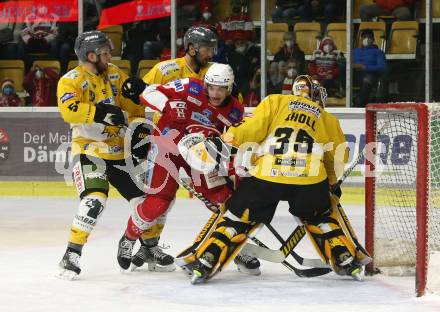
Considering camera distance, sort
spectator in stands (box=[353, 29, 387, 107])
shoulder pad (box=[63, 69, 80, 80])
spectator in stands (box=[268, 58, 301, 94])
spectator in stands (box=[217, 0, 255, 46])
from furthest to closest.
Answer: spectator in stands (box=[217, 0, 255, 46]) → spectator in stands (box=[268, 58, 301, 94]) → spectator in stands (box=[353, 29, 387, 107]) → shoulder pad (box=[63, 69, 80, 80])

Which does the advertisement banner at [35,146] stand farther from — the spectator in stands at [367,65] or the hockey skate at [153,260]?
the hockey skate at [153,260]

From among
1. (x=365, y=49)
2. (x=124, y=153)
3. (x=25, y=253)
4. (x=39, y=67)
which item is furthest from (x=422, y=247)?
(x=39, y=67)

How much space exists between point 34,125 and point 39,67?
2.85ft

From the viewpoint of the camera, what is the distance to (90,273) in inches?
212

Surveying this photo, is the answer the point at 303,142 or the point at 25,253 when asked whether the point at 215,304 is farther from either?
the point at 25,253

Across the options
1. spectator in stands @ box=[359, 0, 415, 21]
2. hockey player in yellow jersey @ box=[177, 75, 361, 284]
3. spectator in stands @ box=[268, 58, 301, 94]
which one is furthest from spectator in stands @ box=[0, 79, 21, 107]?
hockey player in yellow jersey @ box=[177, 75, 361, 284]

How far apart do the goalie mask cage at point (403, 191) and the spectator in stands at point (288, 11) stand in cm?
289

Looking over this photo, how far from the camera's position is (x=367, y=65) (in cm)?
923

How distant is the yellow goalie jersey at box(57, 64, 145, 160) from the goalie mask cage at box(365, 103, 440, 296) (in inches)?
49.5

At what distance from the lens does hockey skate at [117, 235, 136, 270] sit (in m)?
5.43

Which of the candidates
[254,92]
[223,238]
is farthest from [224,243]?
[254,92]

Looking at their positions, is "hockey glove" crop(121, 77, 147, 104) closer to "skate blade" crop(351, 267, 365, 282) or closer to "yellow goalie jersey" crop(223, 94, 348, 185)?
"yellow goalie jersey" crop(223, 94, 348, 185)

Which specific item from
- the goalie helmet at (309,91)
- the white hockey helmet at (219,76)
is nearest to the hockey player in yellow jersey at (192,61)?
the white hockey helmet at (219,76)

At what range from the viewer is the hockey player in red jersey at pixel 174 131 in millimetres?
5348
